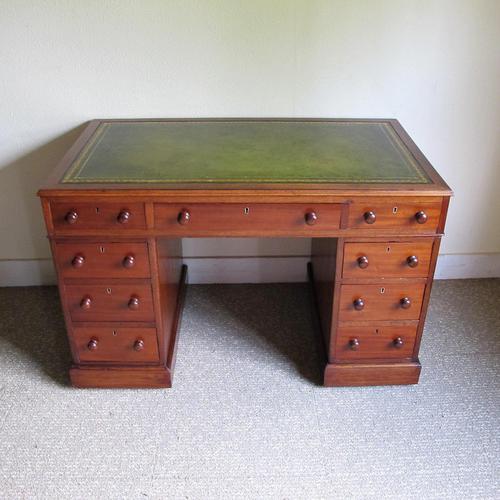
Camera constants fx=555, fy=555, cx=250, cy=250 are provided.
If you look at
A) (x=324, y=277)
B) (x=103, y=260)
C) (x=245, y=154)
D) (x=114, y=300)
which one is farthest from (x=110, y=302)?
(x=324, y=277)

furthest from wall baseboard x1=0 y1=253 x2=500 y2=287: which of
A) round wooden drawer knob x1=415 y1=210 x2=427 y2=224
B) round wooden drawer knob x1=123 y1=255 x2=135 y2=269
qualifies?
round wooden drawer knob x1=415 y1=210 x2=427 y2=224

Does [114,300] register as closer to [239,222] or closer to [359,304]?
[239,222]

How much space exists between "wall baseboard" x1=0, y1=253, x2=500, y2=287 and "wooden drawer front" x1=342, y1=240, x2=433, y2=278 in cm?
71

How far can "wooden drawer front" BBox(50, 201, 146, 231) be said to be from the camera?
5.16 ft

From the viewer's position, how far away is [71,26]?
1.92 metres

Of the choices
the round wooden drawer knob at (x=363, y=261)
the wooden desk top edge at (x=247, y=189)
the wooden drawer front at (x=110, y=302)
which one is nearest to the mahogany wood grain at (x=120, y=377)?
the wooden drawer front at (x=110, y=302)

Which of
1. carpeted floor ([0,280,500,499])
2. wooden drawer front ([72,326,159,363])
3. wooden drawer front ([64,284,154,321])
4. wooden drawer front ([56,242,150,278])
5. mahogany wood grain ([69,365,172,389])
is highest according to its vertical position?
wooden drawer front ([56,242,150,278])

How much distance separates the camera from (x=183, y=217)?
158 centimetres

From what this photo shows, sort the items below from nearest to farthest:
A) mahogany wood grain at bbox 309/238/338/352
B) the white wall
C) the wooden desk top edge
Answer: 1. the wooden desk top edge
2. mahogany wood grain at bbox 309/238/338/352
3. the white wall

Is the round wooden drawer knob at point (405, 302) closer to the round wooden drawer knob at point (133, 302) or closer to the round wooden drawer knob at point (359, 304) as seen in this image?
the round wooden drawer knob at point (359, 304)

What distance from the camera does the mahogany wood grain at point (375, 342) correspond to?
1814 mm

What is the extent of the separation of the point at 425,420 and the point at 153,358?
90 centimetres

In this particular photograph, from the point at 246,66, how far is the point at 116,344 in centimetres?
108

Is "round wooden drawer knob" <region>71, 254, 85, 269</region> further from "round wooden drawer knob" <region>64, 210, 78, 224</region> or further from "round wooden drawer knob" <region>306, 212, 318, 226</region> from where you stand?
"round wooden drawer knob" <region>306, 212, 318, 226</region>
